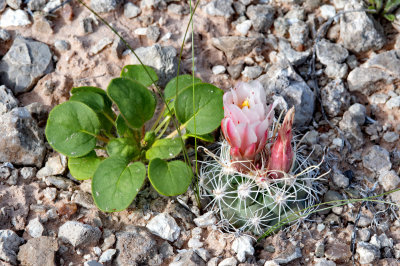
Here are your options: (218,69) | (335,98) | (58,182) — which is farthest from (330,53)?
(58,182)

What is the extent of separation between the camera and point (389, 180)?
297cm

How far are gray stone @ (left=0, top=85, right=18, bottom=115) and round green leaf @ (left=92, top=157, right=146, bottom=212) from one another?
0.85 m

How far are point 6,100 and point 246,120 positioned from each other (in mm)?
1641

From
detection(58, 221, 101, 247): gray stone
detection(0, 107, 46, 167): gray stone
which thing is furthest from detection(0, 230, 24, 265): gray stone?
detection(0, 107, 46, 167): gray stone

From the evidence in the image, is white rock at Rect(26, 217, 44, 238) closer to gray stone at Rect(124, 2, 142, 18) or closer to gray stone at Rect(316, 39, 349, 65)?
gray stone at Rect(124, 2, 142, 18)

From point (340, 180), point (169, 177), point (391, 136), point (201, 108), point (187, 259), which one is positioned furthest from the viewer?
point (391, 136)

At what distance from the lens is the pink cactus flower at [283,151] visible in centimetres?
242

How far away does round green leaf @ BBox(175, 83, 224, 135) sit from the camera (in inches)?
110

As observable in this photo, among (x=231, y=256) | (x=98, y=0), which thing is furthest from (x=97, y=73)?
(x=231, y=256)

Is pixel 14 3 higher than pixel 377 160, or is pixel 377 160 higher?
pixel 14 3

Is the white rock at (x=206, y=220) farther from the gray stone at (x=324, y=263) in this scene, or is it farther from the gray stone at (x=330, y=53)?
the gray stone at (x=330, y=53)

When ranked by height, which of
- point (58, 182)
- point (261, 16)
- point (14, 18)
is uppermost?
point (14, 18)

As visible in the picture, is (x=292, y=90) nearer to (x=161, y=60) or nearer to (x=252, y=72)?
(x=252, y=72)

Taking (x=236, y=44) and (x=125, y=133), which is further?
(x=236, y=44)
